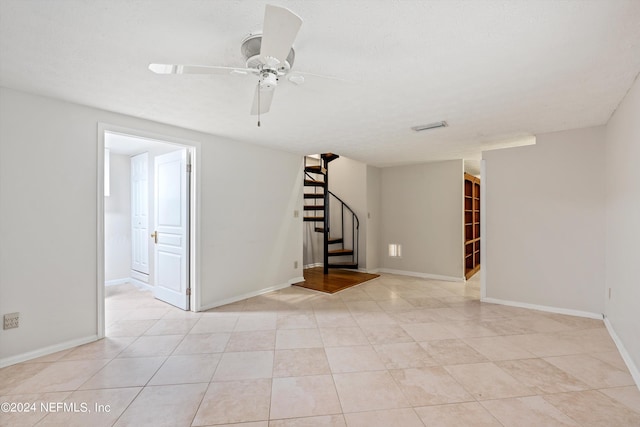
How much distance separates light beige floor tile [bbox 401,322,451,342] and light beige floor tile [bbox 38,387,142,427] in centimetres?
250

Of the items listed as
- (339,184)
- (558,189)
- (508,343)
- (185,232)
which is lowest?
(508,343)

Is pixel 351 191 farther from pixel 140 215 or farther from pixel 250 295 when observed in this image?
pixel 140 215

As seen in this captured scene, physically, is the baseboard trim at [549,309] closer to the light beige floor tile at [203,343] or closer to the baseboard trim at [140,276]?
the light beige floor tile at [203,343]

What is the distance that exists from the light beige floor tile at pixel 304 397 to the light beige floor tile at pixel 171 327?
1491 millimetres

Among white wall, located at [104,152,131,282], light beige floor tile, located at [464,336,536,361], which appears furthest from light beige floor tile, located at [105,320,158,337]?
light beige floor tile, located at [464,336,536,361]

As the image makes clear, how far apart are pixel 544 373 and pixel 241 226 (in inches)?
145

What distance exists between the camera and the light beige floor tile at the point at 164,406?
168 cm

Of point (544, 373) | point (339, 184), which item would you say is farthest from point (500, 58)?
point (339, 184)

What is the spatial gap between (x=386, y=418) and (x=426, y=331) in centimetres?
150

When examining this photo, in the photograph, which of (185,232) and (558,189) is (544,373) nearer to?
(558,189)

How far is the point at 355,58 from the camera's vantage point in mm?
1833

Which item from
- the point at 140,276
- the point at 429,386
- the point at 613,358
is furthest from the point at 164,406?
the point at 140,276

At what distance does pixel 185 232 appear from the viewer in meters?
3.62

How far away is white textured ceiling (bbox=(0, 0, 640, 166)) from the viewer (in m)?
1.42
